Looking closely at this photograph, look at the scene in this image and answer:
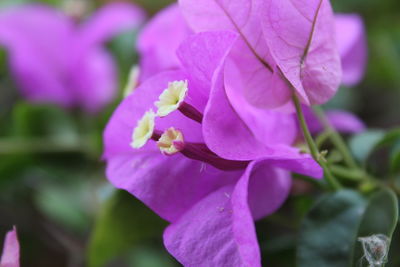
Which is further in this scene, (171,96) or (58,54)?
(58,54)

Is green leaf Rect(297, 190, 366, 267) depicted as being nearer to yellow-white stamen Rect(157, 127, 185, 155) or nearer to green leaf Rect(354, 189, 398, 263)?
green leaf Rect(354, 189, 398, 263)

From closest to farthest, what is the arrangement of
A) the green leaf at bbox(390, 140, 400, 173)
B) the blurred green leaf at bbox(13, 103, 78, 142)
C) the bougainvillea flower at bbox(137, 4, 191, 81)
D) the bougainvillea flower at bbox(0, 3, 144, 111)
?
the green leaf at bbox(390, 140, 400, 173) → the bougainvillea flower at bbox(137, 4, 191, 81) → the blurred green leaf at bbox(13, 103, 78, 142) → the bougainvillea flower at bbox(0, 3, 144, 111)

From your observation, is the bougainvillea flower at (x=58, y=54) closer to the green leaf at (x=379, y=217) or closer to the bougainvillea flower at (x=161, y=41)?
the bougainvillea flower at (x=161, y=41)

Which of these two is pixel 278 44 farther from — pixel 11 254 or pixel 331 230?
pixel 11 254

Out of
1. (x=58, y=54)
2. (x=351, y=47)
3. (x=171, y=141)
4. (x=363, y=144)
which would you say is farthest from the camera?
(x=58, y=54)

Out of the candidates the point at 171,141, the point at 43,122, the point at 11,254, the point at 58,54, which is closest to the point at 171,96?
the point at 171,141

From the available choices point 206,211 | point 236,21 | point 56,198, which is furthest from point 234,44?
point 56,198

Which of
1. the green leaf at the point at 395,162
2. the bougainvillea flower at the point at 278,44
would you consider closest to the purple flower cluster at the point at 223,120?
the bougainvillea flower at the point at 278,44

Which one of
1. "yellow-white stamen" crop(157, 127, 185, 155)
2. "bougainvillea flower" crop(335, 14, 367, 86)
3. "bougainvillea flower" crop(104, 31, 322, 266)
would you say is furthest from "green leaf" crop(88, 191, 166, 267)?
"bougainvillea flower" crop(335, 14, 367, 86)
